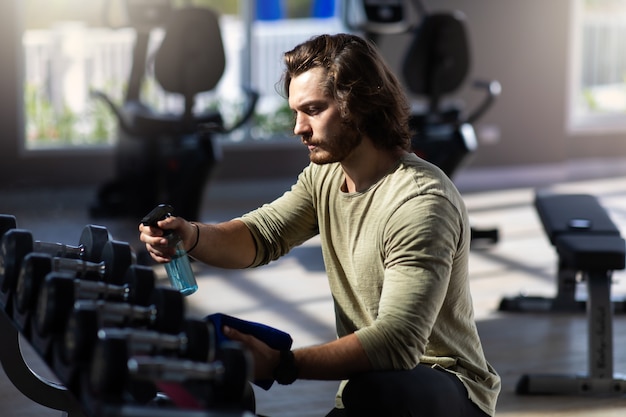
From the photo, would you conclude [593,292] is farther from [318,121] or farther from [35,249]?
[35,249]

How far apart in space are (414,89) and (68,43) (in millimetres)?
2356

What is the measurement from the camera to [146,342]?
1395 mm

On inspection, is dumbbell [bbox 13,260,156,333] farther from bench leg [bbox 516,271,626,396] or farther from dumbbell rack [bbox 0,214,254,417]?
bench leg [bbox 516,271,626,396]

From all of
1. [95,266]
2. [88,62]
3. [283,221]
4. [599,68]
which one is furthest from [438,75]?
[95,266]

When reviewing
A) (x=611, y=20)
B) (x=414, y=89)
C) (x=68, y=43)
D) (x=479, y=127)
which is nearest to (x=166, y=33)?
(x=414, y=89)

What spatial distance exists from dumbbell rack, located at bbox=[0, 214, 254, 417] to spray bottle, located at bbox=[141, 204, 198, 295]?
0.71 feet

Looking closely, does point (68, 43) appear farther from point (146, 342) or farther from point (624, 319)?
point (146, 342)

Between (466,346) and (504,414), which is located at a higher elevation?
(466,346)

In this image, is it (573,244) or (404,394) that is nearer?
(404,394)

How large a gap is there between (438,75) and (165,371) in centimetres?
391

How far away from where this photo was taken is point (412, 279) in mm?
1680

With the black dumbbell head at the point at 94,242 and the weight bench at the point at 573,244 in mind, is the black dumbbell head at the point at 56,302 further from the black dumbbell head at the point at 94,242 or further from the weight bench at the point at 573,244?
the weight bench at the point at 573,244

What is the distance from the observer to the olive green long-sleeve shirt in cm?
167

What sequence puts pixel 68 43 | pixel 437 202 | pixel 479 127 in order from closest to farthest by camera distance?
pixel 437 202
pixel 68 43
pixel 479 127
